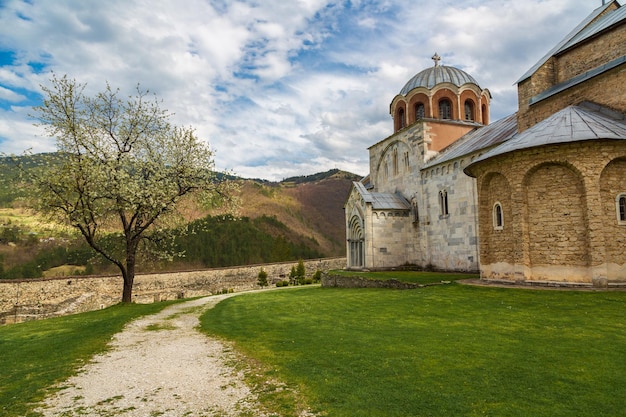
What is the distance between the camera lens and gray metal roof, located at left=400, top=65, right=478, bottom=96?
24.7 m

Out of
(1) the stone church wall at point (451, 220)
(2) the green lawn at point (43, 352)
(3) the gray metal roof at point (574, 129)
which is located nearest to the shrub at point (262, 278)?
(1) the stone church wall at point (451, 220)

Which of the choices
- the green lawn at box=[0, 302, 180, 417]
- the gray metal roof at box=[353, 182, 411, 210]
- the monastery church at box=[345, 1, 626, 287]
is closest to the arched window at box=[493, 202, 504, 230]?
the monastery church at box=[345, 1, 626, 287]

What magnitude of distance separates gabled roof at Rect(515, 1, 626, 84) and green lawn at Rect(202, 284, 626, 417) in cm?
985

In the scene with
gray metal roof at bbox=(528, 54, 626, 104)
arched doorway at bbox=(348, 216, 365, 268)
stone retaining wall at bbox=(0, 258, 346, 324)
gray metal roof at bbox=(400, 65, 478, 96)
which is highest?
gray metal roof at bbox=(400, 65, 478, 96)

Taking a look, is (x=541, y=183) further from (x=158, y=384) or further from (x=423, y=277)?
(x=158, y=384)

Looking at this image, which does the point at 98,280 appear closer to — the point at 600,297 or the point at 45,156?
the point at 45,156

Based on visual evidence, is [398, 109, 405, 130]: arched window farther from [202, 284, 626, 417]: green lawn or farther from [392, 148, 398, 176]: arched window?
[202, 284, 626, 417]: green lawn

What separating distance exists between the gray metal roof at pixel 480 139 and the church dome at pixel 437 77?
144 inches

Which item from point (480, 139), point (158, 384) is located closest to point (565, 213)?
point (480, 139)

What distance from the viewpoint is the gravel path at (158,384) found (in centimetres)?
427

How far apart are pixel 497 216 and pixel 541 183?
6.59ft

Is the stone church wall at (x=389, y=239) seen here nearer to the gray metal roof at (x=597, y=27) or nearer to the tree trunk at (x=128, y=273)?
the gray metal roof at (x=597, y=27)

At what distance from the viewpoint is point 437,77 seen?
24.9m

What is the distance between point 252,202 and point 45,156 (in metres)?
51.0
